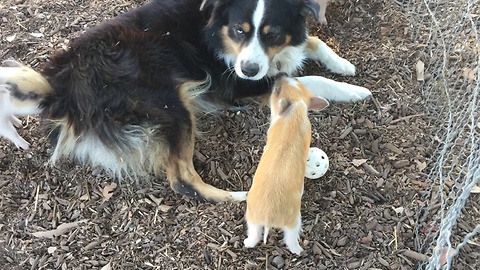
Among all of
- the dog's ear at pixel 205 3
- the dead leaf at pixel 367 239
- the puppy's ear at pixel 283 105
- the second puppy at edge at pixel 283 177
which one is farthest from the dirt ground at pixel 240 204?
the dog's ear at pixel 205 3

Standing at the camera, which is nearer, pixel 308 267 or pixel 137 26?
pixel 308 267

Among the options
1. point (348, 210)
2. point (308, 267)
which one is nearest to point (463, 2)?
point (348, 210)

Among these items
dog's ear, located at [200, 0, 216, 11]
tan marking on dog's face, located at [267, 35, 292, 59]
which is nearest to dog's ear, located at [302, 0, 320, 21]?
tan marking on dog's face, located at [267, 35, 292, 59]

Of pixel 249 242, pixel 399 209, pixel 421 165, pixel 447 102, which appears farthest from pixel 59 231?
pixel 447 102

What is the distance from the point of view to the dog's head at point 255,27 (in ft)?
10.2

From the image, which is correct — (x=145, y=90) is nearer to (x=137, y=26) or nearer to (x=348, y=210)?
(x=137, y=26)

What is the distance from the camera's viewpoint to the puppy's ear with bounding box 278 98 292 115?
2727 millimetres

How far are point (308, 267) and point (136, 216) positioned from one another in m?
1.15

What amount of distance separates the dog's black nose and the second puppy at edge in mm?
459

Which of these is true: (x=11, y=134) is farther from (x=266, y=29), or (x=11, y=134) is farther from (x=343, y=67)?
(x=343, y=67)

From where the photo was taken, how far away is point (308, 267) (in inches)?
106

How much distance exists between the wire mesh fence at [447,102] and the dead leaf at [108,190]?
2.00m

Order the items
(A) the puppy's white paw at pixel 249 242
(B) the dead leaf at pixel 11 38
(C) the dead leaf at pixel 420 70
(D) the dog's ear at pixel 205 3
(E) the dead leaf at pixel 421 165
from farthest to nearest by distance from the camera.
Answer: (B) the dead leaf at pixel 11 38
(C) the dead leaf at pixel 420 70
(D) the dog's ear at pixel 205 3
(E) the dead leaf at pixel 421 165
(A) the puppy's white paw at pixel 249 242

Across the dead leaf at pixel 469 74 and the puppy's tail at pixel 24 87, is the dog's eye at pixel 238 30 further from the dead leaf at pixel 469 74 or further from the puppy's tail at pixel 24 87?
the dead leaf at pixel 469 74
